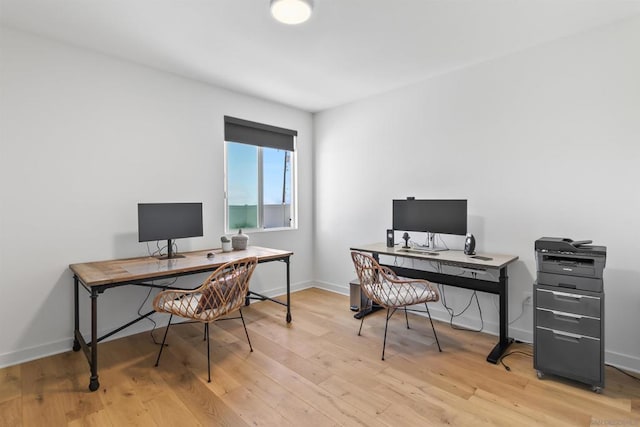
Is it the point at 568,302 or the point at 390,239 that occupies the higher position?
the point at 390,239

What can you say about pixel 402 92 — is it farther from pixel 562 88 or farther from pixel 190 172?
pixel 190 172

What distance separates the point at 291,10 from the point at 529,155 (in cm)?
241

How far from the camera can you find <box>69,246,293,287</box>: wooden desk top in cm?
240

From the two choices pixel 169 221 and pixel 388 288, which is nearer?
pixel 388 288

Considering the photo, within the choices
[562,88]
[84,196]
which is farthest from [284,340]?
[562,88]

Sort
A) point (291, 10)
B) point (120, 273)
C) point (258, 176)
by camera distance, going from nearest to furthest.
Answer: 1. point (291, 10)
2. point (120, 273)
3. point (258, 176)

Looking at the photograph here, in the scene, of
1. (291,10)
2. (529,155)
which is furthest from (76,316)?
(529,155)

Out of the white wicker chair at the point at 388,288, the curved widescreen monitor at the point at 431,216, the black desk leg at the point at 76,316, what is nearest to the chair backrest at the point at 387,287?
the white wicker chair at the point at 388,288

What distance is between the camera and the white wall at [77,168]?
262cm

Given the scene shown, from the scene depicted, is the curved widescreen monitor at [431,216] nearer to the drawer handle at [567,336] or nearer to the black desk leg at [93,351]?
the drawer handle at [567,336]

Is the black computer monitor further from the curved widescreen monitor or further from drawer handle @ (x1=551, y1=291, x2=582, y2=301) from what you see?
drawer handle @ (x1=551, y1=291, x2=582, y2=301)

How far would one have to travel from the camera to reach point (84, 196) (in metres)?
2.95

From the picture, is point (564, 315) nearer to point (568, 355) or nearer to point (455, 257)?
point (568, 355)

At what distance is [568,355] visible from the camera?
7.49ft
